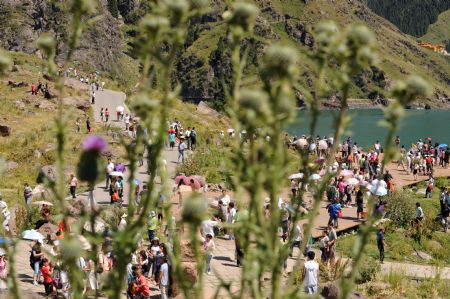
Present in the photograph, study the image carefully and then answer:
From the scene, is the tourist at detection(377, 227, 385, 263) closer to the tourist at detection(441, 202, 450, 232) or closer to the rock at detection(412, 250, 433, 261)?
the rock at detection(412, 250, 433, 261)

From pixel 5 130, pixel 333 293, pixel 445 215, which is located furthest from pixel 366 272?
pixel 5 130

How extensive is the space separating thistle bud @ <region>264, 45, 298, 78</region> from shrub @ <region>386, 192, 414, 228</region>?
79.4 ft

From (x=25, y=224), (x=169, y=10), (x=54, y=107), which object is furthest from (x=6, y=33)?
(x=169, y=10)

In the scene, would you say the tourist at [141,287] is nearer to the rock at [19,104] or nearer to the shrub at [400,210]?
the shrub at [400,210]

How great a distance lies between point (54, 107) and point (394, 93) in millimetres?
46882

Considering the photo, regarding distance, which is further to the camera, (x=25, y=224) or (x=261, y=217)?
(x=25, y=224)

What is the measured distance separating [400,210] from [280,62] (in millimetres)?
24945

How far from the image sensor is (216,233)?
21.4 meters

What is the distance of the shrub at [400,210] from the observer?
2620 cm

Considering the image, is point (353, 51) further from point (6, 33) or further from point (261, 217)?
point (6, 33)

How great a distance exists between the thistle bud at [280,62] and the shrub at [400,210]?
2421 centimetres

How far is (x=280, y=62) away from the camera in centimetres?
274

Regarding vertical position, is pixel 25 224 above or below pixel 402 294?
above

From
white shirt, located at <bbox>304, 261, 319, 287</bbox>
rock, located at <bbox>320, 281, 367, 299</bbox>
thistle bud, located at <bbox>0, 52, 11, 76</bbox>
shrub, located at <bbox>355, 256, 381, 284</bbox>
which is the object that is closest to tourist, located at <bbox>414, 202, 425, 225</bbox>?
shrub, located at <bbox>355, 256, 381, 284</bbox>
